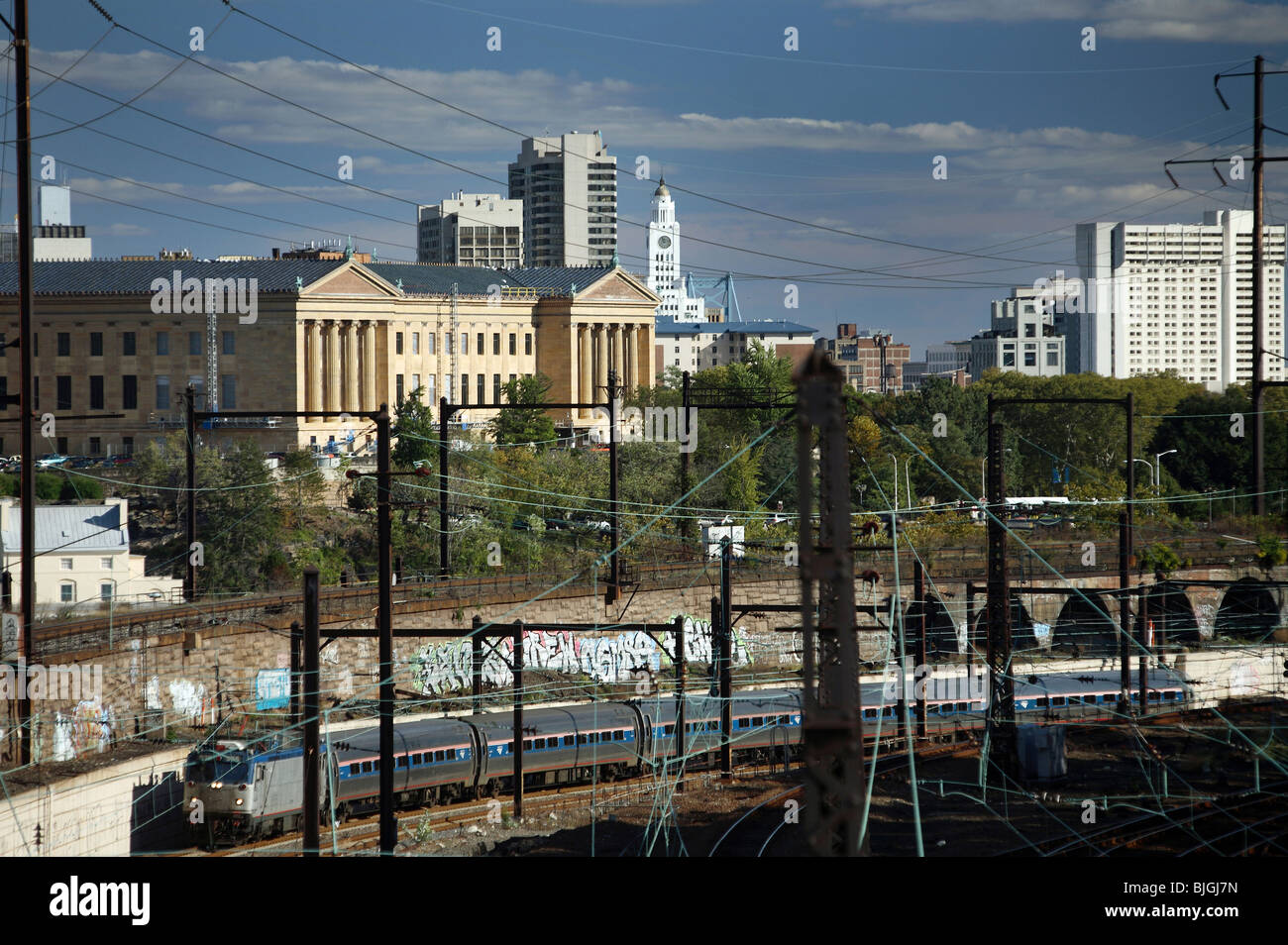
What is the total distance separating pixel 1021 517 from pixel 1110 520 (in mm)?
6888

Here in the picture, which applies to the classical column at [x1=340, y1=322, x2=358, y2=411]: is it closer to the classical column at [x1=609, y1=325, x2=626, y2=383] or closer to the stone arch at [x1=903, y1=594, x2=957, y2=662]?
the classical column at [x1=609, y1=325, x2=626, y2=383]

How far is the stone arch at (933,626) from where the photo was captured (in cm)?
3825

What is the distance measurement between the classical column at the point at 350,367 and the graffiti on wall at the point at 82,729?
58.0 metres

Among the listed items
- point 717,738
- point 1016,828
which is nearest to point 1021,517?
point 717,738

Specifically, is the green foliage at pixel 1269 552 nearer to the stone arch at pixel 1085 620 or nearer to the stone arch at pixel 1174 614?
the stone arch at pixel 1174 614

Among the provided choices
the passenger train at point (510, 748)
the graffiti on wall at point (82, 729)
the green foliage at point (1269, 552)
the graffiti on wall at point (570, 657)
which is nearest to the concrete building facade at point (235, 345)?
the graffiti on wall at point (570, 657)

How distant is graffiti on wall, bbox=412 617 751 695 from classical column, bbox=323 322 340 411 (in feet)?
152

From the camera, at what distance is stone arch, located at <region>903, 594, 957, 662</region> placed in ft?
125

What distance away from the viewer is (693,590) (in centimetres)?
4197

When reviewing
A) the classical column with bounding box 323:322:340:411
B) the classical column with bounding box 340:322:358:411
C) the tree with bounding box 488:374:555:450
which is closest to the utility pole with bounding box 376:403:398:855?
the tree with bounding box 488:374:555:450

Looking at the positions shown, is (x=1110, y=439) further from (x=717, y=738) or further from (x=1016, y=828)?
(x=1016, y=828)

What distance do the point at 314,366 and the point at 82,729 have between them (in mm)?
58401
